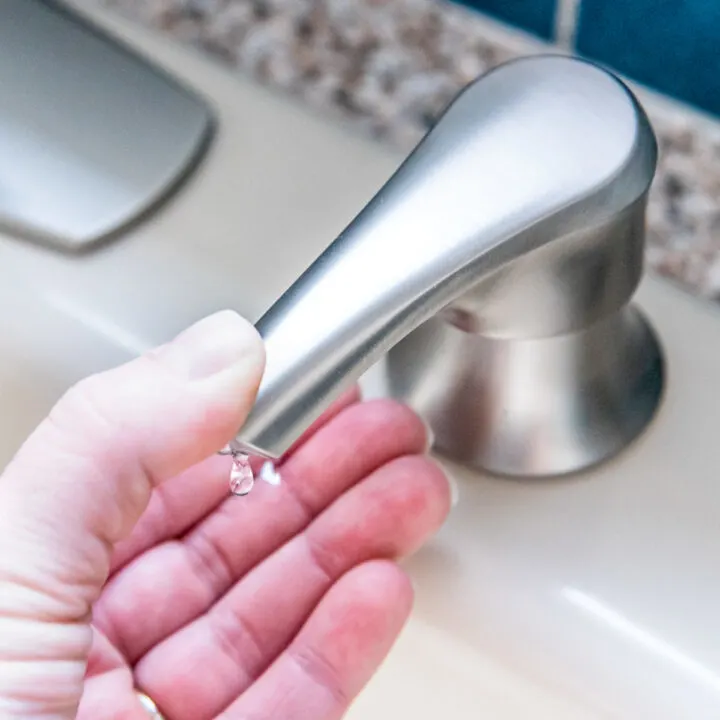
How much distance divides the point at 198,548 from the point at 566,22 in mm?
189

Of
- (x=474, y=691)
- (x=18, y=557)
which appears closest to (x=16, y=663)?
(x=18, y=557)

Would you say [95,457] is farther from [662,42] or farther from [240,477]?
[662,42]

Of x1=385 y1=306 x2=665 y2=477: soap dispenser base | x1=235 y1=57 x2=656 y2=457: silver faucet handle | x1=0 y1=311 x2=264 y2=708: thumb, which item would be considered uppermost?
x1=235 y1=57 x2=656 y2=457: silver faucet handle

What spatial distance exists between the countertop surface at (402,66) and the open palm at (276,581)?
10cm

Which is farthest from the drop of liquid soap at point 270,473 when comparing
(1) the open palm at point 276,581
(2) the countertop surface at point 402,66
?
(2) the countertop surface at point 402,66

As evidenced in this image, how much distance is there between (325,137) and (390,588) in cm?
16

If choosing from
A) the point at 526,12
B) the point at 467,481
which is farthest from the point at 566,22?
the point at 467,481

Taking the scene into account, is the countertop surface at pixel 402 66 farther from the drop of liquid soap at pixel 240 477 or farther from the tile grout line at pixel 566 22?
the drop of liquid soap at pixel 240 477

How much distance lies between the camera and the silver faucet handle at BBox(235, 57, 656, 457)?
224mm

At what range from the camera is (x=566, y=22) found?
0.30 meters

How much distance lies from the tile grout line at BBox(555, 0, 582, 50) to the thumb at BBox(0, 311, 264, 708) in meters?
0.14

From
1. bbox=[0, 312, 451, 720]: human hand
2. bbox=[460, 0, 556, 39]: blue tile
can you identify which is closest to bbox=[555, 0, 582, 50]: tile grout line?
bbox=[460, 0, 556, 39]: blue tile

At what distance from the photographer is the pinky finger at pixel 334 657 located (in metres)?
0.29

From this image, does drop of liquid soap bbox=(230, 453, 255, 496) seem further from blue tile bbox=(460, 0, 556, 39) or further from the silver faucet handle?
blue tile bbox=(460, 0, 556, 39)
